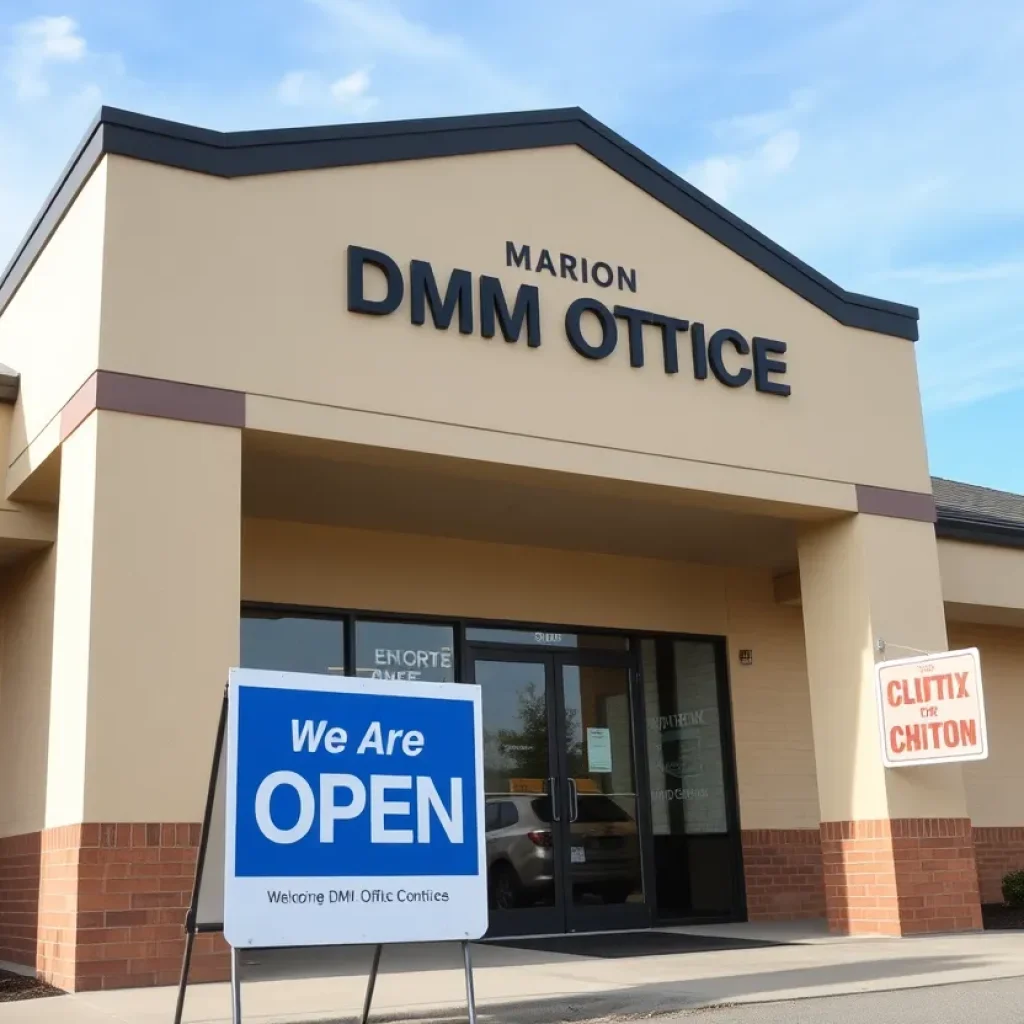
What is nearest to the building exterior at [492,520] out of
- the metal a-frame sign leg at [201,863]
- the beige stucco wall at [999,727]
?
the beige stucco wall at [999,727]

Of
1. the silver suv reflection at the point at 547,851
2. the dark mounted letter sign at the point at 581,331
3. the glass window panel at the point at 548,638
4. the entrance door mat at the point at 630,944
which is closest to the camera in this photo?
the entrance door mat at the point at 630,944

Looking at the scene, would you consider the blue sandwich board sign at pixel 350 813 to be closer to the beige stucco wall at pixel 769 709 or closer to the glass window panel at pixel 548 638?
the glass window panel at pixel 548 638

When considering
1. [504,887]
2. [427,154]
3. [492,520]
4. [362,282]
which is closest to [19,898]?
[504,887]

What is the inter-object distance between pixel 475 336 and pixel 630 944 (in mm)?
5069

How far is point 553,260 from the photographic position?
11.0 m

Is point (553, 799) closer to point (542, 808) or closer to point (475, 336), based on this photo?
point (542, 808)

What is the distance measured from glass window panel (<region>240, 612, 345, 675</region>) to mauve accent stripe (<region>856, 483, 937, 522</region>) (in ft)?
16.0

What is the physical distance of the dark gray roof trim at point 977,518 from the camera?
13.9 meters

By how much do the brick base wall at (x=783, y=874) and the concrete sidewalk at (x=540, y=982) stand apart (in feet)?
9.40

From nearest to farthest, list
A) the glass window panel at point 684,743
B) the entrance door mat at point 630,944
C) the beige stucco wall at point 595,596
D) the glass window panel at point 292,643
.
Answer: the entrance door mat at point 630,944 → the glass window panel at point 292,643 → the beige stucco wall at point 595,596 → the glass window panel at point 684,743

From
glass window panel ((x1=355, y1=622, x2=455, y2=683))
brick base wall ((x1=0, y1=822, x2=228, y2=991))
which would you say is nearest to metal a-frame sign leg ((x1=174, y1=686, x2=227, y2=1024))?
Answer: brick base wall ((x1=0, y1=822, x2=228, y2=991))

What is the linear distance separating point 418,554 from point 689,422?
2.92 meters

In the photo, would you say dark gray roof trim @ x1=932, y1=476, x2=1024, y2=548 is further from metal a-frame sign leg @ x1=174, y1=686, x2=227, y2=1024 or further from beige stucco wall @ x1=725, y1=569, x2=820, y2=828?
metal a-frame sign leg @ x1=174, y1=686, x2=227, y2=1024

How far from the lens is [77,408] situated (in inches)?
351
